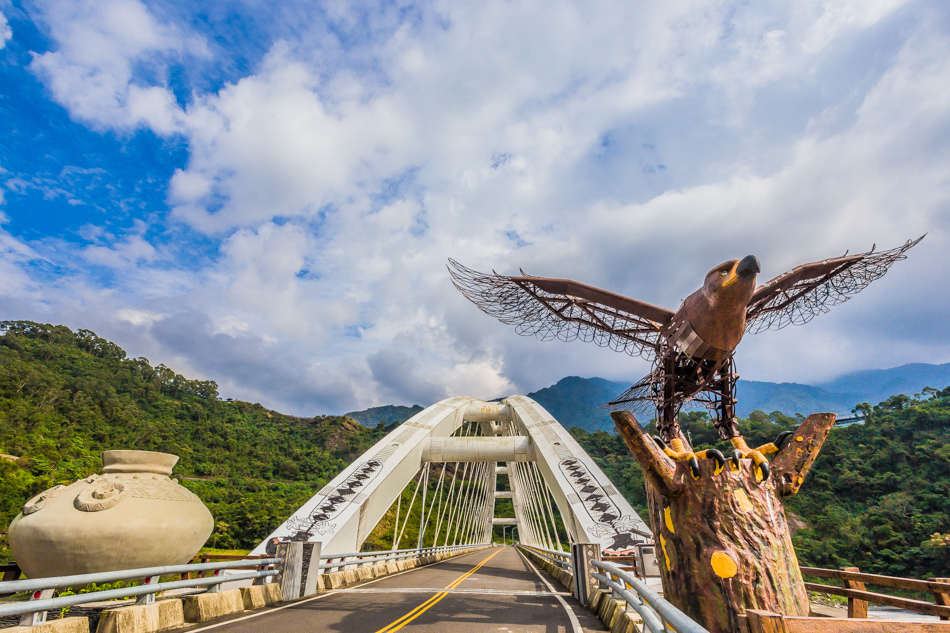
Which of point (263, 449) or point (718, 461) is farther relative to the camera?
point (263, 449)

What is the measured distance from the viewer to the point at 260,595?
6.06m

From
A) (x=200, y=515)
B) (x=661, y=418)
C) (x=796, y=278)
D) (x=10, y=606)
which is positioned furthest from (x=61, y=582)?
(x=796, y=278)

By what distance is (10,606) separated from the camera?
2830mm

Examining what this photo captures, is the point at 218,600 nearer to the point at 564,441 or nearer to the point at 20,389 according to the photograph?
the point at 564,441

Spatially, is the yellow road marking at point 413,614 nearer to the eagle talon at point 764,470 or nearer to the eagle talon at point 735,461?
the eagle talon at point 735,461

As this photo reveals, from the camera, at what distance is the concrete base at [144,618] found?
3.85 m

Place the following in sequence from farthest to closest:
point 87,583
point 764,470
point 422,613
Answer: point 422,613, point 87,583, point 764,470

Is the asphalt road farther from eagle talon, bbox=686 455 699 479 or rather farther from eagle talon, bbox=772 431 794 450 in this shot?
eagle talon, bbox=772 431 794 450

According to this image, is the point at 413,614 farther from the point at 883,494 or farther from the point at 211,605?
the point at 883,494

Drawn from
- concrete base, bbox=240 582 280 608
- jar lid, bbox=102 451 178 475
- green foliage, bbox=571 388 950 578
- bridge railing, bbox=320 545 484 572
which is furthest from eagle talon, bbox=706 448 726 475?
green foliage, bbox=571 388 950 578

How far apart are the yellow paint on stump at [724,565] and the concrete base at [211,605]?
521cm

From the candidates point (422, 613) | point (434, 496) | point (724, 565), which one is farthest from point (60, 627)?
point (434, 496)

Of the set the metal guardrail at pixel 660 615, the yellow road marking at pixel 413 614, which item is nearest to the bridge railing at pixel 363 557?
the yellow road marking at pixel 413 614

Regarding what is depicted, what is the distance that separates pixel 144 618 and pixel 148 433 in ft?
141
